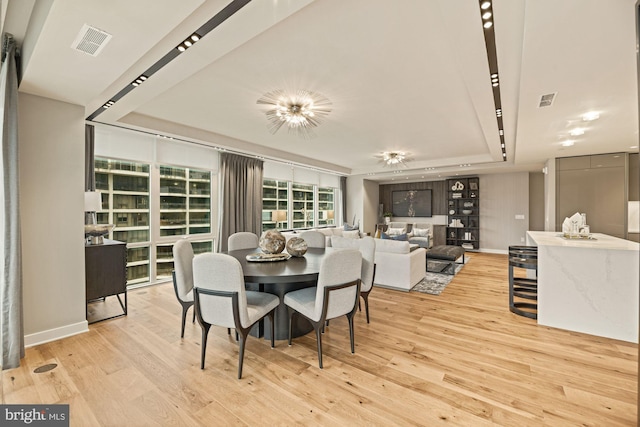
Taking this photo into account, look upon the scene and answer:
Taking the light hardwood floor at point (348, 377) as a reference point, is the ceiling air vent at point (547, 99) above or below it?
above

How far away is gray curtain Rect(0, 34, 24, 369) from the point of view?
2266 millimetres

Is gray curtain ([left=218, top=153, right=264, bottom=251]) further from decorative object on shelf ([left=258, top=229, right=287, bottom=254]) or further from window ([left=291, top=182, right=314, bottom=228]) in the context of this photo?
decorative object on shelf ([left=258, top=229, right=287, bottom=254])

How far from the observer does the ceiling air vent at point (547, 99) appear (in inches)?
108

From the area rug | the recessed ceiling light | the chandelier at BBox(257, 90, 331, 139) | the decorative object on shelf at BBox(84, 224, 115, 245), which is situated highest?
the chandelier at BBox(257, 90, 331, 139)

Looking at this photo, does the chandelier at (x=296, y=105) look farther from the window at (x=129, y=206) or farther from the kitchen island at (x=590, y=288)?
the kitchen island at (x=590, y=288)

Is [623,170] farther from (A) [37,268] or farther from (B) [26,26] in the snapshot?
(A) [37,268]

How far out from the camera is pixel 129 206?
4.64m

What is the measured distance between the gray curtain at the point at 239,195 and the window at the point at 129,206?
4.36ft

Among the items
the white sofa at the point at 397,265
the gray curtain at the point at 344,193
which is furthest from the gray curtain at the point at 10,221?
the gray curtain at the point at 344,193

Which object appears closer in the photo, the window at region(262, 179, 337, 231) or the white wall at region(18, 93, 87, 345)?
the white wall at region(18, 93, 87, 345)

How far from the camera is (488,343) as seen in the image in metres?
2.74

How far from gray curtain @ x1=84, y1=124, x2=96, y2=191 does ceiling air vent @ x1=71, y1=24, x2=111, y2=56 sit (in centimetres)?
238

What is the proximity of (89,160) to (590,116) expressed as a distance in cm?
659

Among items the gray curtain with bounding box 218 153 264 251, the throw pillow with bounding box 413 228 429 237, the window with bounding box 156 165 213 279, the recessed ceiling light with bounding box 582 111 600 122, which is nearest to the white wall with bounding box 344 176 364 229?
the throw pillow with bounding box 413 228 429 237
